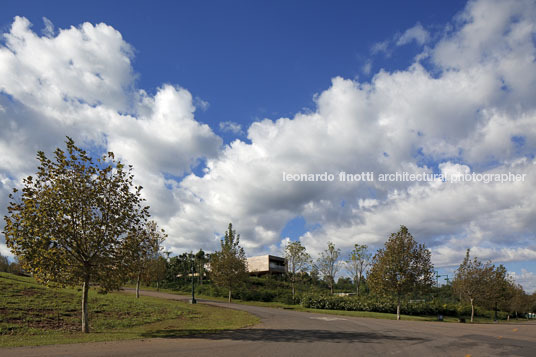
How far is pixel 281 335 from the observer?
51.9 feet

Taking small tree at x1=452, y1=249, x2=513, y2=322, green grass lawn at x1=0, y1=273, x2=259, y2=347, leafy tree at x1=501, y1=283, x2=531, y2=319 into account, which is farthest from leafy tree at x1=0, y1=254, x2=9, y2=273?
leafy tree at x1=501, y1=283, x2=531, y2=319

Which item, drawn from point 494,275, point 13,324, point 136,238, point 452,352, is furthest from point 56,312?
point 494,275

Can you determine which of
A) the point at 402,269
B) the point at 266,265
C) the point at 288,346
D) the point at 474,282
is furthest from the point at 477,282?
the point at 266,265

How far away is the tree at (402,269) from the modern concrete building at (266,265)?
48.3 m

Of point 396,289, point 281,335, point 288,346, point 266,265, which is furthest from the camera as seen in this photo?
point 266,265

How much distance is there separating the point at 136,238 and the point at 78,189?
349 centimetres

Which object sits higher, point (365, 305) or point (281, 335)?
point (281, 335)

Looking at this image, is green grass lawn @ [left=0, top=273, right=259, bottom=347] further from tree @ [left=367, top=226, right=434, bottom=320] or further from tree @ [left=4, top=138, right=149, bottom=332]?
tree @ [left=367, top=226, right=434, bottom=320]

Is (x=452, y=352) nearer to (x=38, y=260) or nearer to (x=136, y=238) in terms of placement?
(x=136, y=238)

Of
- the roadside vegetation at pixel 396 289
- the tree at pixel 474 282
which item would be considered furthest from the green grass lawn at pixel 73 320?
the tree at pixel 474 282

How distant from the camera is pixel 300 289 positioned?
58.6 meters

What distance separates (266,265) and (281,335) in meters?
66.6

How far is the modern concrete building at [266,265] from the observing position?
81.2 metres

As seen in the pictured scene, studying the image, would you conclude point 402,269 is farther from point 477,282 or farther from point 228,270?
point 228,270
